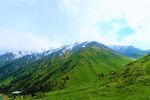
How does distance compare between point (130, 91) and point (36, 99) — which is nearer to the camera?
point (130, 91)

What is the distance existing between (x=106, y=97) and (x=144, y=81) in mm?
21627

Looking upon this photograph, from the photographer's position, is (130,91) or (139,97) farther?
(130,91)

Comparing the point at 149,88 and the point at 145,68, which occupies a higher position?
the point at 145,68

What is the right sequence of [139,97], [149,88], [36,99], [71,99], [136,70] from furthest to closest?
[136,70]
[36,99]
[71,99]
[149,88]
[139,97]

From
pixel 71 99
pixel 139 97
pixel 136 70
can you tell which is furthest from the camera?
pixel 136 70

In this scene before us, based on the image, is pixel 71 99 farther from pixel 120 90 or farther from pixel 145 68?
pixel 145 68

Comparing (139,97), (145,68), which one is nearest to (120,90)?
(139,97)

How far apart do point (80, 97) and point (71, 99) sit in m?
4.33

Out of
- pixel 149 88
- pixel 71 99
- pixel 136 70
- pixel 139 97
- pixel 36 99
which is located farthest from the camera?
pixel 136 70

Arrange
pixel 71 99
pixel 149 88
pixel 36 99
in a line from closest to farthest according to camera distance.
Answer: pixel 149 88, pixel 71 99, pixel 36 99

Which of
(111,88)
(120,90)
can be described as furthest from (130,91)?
(111,88)

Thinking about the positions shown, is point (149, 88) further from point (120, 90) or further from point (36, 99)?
point (36, 99)

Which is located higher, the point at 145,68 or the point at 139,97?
the point at 145,68

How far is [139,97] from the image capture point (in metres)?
131
